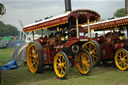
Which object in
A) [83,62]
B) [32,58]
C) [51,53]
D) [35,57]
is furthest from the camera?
[32,58]

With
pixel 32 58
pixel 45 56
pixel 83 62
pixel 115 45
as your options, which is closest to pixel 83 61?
pixel 83 62

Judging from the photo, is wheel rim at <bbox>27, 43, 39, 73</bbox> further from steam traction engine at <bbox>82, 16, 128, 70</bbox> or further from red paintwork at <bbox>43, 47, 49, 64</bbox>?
steam traction engine at <bbox>82, 16, 128, 70</bbox>

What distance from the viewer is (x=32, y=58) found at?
6.83 m

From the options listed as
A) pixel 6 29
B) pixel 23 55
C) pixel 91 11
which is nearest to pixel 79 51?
pixel 91 11

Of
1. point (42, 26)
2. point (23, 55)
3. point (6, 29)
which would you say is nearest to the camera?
point (42, 26)

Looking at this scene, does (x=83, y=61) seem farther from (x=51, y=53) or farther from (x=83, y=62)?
(x=51, y=53)

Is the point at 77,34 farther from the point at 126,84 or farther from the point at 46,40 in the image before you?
the point at 126,84

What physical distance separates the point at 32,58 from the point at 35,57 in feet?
1.80

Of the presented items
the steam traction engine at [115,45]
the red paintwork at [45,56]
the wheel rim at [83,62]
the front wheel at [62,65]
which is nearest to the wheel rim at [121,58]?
the steam traction engine at [115,45]

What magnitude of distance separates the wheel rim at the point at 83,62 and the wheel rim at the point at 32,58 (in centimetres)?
149

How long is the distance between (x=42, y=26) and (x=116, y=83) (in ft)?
10.7

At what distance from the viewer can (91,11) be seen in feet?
19.6

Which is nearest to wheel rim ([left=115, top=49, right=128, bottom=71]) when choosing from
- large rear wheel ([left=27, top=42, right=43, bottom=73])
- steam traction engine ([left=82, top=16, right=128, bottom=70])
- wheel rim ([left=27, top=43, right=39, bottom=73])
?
steam traction engine ([left=82, top=16, right=128, bottom=70])

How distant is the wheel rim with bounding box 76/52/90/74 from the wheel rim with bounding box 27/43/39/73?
1490 mm
